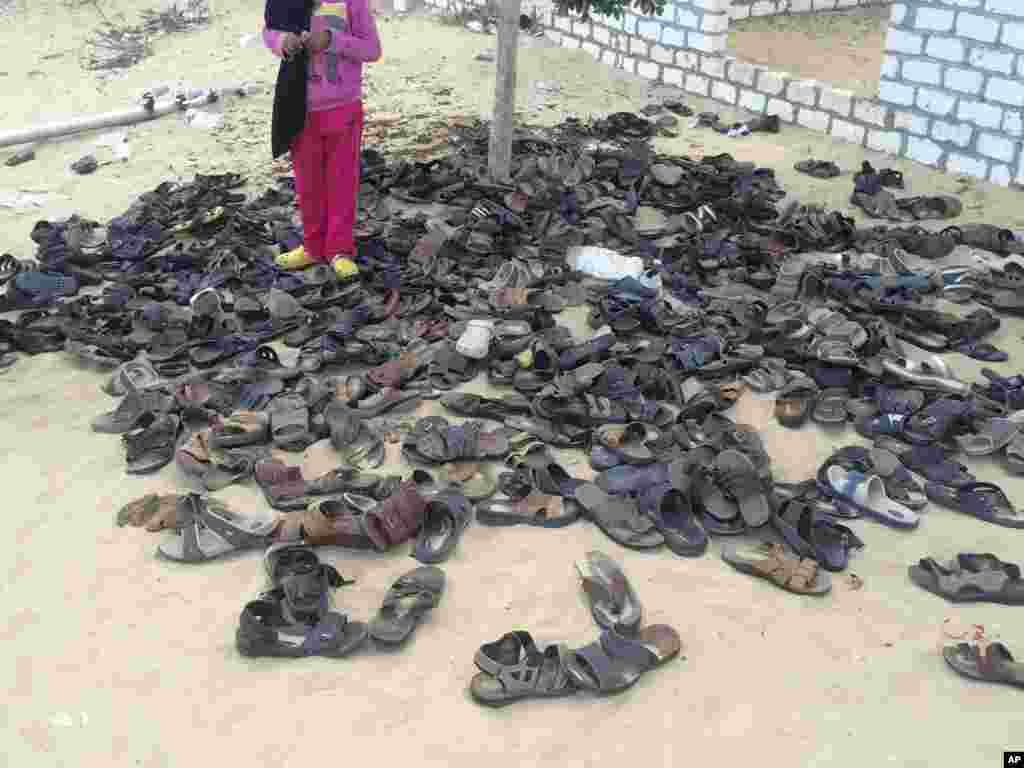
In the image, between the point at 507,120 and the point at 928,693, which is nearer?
the point at 928,693

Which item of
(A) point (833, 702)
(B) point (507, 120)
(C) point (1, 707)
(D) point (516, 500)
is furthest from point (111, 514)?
(B) point (507, 120)

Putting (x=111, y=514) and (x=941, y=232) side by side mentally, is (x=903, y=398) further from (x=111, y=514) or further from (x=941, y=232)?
(x=111, y=514)

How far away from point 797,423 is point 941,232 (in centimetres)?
255

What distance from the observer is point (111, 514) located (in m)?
3.62

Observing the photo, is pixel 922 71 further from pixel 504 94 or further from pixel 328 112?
pixel 328 112

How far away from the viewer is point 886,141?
748cm

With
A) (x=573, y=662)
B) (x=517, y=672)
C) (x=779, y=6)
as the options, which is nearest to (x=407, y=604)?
(x=517, y=672)

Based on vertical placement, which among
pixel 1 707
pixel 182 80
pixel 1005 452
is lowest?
pixel 1 707

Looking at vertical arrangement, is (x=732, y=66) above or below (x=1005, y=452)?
above

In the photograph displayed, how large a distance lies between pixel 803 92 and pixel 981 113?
1.61 metres

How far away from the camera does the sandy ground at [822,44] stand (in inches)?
356

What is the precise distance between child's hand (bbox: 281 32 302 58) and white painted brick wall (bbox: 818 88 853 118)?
478 centimetres

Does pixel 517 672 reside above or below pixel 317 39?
below

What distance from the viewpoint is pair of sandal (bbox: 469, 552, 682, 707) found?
2758mm
